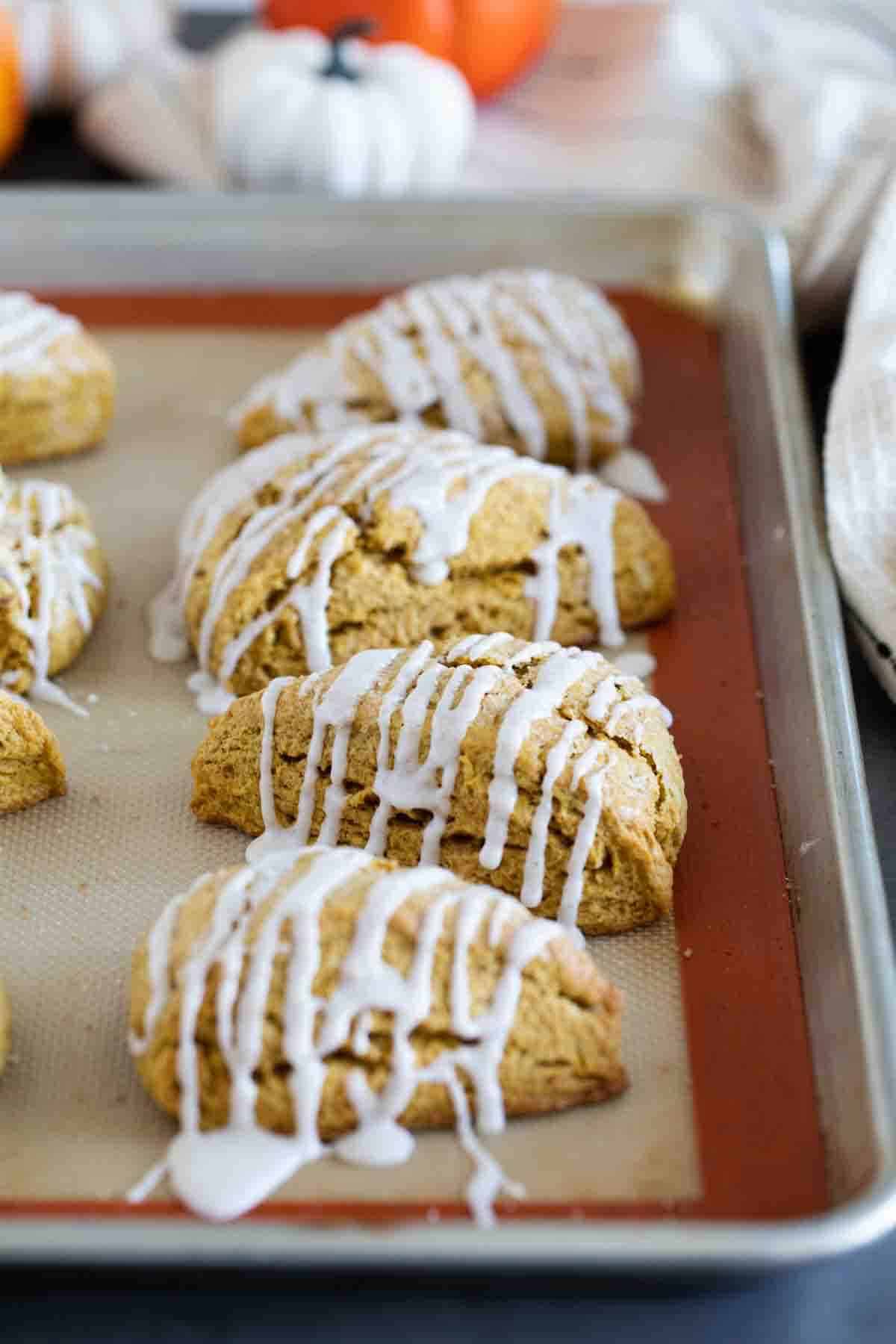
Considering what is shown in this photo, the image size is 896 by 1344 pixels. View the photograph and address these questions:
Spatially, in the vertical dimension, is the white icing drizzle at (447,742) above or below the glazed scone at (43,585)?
above

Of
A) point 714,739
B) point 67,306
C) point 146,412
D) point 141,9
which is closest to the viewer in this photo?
point 714,739

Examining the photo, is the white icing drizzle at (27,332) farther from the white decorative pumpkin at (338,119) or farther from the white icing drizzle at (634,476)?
the white icing drizzle at (634,476)

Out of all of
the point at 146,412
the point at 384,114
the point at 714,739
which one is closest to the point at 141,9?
the point at 384,114

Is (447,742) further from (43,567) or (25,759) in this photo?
(43,567)

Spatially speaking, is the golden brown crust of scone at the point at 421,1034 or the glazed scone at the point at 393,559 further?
the glazed scone at the point at 393,559

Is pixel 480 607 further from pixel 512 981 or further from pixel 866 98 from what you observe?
pixel 866 98

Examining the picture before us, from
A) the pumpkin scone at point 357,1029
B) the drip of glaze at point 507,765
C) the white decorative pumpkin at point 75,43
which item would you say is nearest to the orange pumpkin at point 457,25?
the white decorative pumpkin at point 75,43

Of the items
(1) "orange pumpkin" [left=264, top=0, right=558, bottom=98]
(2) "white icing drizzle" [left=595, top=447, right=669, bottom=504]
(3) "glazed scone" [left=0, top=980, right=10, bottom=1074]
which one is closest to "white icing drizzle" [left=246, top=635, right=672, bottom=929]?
(3) "glazed scone" [left=0, top=980, right=10, bottom=1074]
